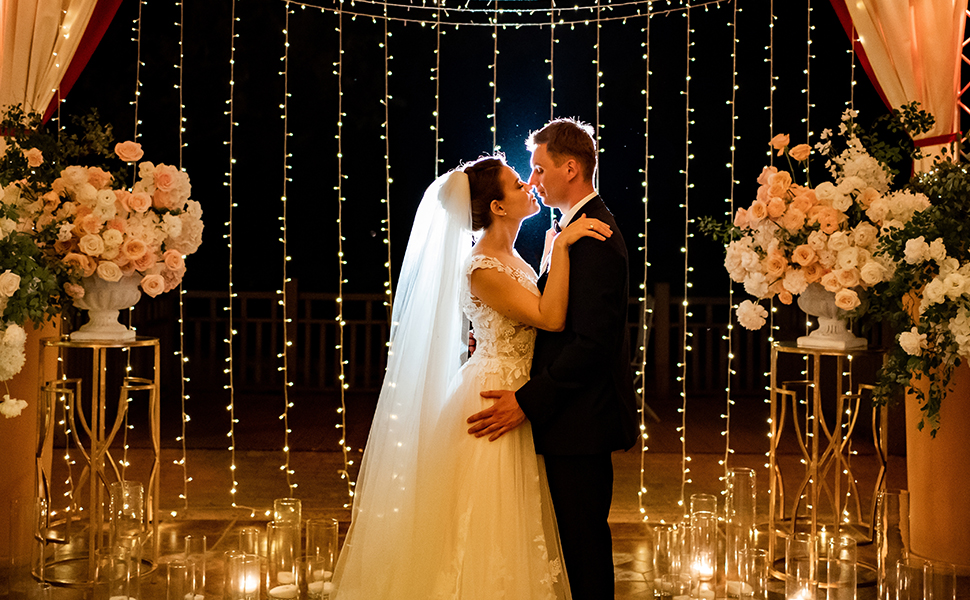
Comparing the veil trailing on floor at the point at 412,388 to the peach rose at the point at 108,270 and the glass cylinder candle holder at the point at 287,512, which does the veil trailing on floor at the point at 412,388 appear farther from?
the peach rose at the point at 108,270

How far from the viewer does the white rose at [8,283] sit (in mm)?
2555

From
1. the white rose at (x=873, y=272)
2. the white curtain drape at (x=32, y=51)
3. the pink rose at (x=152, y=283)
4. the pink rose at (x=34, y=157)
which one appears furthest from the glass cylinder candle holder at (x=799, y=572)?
the white curtain drape at (x=32, y=51)

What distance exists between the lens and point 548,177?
8.71 ft

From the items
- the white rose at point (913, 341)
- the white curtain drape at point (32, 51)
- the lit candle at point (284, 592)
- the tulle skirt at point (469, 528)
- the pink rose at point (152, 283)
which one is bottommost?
the lit candle at point (284, 592)

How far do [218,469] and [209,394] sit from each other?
267 centimetres

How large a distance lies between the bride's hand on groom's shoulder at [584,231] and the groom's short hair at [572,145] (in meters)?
0.23

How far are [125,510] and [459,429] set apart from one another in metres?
1.44

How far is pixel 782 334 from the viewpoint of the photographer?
293 inches

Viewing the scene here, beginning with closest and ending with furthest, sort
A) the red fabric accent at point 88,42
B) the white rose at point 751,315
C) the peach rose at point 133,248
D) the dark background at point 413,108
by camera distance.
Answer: the peach rose at point 133,248 → the white rose at point 751,315 → the red fabric accent at point 88,42 → the dark background at point 413,108

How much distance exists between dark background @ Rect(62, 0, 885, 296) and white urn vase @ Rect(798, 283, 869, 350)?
14.7 ft

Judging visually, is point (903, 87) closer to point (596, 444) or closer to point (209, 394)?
point (596, 444)

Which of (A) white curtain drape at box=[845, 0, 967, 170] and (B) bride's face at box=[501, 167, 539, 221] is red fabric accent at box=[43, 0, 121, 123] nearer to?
(B) bride's face at box=[501, 167, 539, 221]

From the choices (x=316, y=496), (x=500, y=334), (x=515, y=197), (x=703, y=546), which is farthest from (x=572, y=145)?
(x=316, y=496)

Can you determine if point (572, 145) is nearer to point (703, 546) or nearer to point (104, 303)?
point (703, 546)
